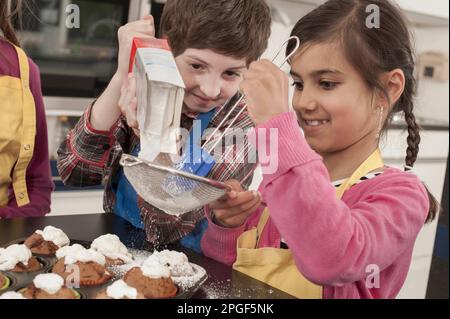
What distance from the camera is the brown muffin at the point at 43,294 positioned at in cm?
68

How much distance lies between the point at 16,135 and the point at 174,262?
60 centimetres

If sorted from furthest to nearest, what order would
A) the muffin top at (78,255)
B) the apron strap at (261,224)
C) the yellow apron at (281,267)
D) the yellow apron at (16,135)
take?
the yellow apron at (16,135)
the apron strap at (261,224)
the yellow apron at (281,267)
the muffin top at (78,255)

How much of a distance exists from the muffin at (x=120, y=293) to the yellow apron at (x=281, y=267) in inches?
9.1

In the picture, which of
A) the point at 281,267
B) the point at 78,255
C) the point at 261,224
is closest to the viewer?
the point at 78,255

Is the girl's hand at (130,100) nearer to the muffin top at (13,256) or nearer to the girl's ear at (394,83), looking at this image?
the muffin top at (13,256)

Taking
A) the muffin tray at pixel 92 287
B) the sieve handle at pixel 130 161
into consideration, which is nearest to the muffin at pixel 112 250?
the muffin tray at pixel 92 287

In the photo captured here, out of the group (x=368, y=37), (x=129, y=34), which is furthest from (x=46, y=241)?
(x=368, y=37)

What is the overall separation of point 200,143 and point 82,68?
887mm

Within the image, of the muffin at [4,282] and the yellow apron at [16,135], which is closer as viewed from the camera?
the muffin at [4,282]

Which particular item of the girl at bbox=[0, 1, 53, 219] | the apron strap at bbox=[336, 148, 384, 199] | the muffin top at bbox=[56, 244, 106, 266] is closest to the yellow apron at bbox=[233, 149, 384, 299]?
the apron strap at bbox=[336, 148, 384, 199]

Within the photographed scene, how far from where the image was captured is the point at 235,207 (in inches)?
36.9

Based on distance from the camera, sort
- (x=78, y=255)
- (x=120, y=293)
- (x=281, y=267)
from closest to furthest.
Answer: (x=120, y=293)
(x=78, y=255)
(x=281, y=267)

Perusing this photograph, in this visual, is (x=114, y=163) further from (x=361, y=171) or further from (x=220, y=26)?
(x=361, y=171)

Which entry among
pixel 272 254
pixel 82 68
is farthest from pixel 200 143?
pixel 82 68
